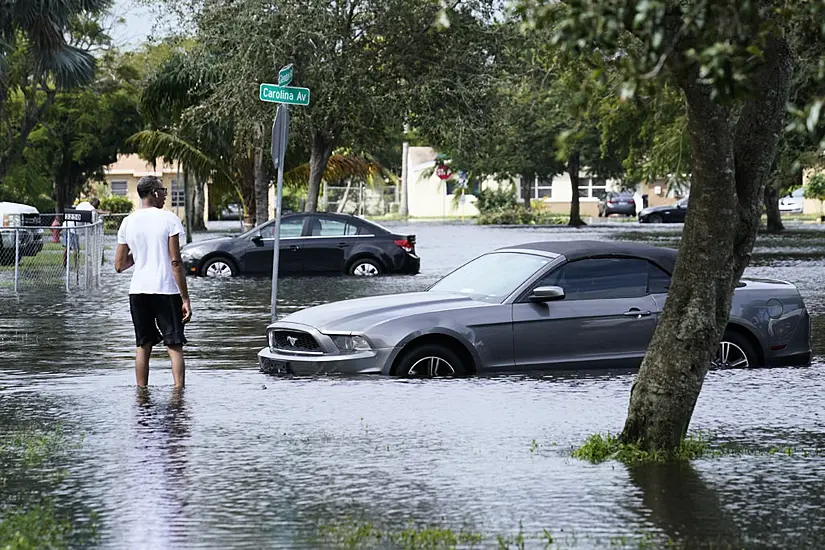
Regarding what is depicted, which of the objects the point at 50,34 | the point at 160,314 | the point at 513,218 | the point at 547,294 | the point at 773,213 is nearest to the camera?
the point at 160,314

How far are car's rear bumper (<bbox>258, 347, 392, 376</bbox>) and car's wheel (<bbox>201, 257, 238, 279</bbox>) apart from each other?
16.5m

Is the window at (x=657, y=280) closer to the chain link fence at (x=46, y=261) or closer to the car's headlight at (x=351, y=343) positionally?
the car's headlight at (x=351, y=343)

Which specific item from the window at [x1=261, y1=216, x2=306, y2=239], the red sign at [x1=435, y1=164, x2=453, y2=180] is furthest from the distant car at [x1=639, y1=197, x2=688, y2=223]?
the window at [x1=261, y1=216, x2=306, y2=239]

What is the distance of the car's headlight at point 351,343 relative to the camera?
1219 centimetres

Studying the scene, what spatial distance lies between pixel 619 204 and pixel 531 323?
84.3m

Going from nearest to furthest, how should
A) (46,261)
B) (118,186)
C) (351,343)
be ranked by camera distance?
(351,343) → (46,261) → (118,186)

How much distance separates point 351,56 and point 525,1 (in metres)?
28.3

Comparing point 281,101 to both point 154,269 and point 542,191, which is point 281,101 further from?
point 542,191

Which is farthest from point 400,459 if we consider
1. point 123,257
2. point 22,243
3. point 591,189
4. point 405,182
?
point 591,189

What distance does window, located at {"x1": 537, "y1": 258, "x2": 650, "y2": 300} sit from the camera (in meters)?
12.8

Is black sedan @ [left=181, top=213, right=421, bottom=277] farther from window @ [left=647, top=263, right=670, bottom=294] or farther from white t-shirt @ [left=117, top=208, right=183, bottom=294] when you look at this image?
white t-shirt @ [left=117, top=208, right=183, bottom=294]

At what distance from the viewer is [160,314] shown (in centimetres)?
1162

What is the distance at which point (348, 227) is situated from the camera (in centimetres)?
2928

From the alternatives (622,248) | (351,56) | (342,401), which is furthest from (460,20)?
(342,401)
